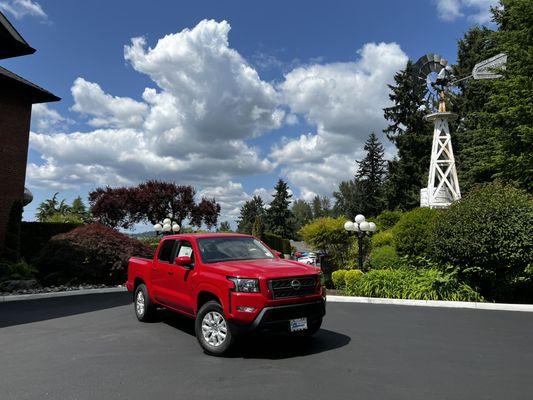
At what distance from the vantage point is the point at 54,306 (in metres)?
11.5

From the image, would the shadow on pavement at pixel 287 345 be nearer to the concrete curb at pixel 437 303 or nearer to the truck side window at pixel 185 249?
the truck side window at pixel 185 249

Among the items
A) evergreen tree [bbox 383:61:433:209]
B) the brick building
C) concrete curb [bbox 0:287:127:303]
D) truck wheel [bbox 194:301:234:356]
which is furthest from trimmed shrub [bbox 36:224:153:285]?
evergreen tree [bbox 383:61:433:209]

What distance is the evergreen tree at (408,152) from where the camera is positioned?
45.9m

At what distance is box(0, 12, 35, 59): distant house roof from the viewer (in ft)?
48.1

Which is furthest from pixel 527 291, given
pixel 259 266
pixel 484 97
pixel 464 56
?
pixel 464 56

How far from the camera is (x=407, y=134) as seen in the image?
1858 inches

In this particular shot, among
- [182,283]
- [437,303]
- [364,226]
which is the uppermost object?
[364,226]

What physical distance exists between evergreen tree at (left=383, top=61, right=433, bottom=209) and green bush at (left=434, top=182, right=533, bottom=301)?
1308 inches

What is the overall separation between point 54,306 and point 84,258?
4.69 m

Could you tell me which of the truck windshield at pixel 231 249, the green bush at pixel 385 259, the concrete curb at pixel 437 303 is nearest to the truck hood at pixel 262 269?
the truck windshield at pixel 231 249

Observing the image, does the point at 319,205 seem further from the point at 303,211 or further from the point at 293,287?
the point at 293,287

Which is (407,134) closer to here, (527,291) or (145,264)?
(527,291)

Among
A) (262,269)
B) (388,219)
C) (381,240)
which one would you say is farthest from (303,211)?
(262,269)

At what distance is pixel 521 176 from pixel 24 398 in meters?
23.5
